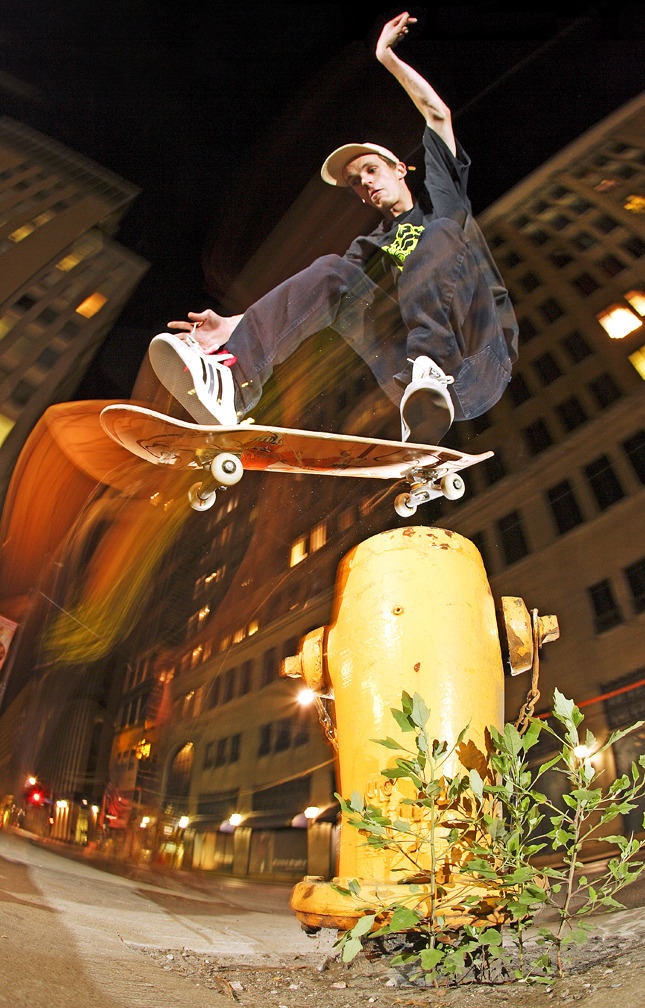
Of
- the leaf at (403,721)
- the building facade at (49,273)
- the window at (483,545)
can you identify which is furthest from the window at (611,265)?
the leaf at (403,721)

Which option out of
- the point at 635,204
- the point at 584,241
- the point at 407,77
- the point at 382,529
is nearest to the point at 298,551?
the point at 382,529

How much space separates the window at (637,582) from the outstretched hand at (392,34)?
1541 millimetres

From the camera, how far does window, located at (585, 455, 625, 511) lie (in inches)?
53.9

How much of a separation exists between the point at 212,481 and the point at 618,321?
1049 mm

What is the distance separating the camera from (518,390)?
157 cm

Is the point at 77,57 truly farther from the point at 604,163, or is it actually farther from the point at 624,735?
the point at 624,735

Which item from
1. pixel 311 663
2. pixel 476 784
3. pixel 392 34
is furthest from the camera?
pixel 392 34

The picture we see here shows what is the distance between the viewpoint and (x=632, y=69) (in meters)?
1.91

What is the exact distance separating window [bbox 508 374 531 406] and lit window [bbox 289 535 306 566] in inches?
25.0

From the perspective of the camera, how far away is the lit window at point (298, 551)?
1.32 metres

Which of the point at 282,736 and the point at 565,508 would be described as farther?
the point at 565,508

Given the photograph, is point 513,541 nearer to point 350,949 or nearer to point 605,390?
point 605,390

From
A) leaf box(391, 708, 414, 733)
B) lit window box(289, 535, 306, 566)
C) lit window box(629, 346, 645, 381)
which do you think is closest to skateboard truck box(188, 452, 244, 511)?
lit window box(289, 535, 306, 566)

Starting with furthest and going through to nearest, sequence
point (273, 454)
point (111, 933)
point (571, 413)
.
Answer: point (571, 413), point (273, 454), point (111, 933)
